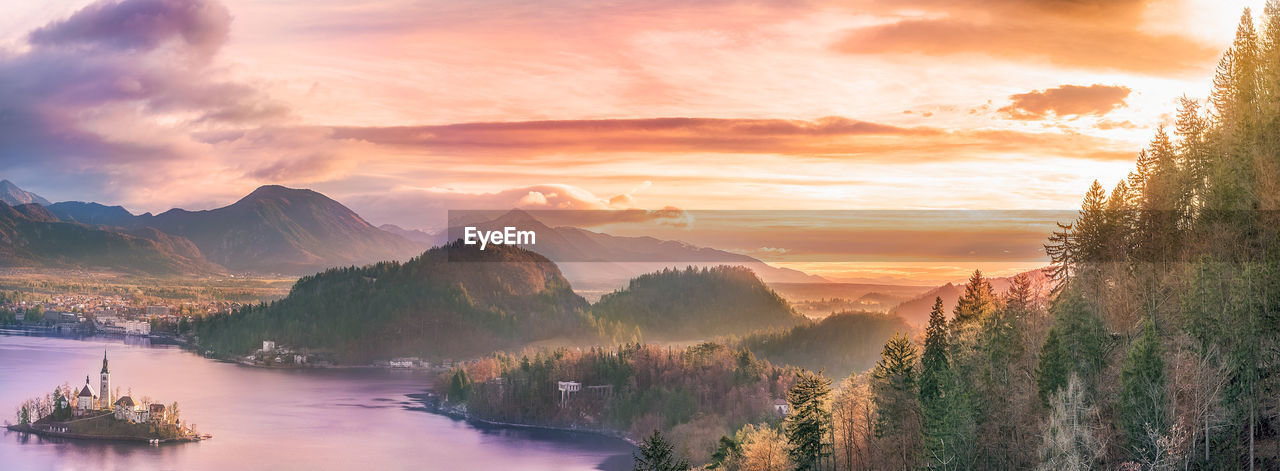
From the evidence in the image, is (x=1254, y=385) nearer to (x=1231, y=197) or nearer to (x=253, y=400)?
(x=1231, y=197)

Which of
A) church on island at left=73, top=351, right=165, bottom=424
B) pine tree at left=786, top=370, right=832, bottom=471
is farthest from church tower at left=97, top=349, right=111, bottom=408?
pine tree at left=786, top=370, right=832, bottom=471

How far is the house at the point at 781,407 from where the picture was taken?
76900mm

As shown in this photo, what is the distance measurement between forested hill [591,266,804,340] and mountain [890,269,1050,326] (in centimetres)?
5049

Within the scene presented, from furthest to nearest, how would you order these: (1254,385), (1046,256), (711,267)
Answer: (711,267) < (1046,256) < (1254,385)

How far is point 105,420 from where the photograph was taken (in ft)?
298

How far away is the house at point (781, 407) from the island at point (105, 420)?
1885 inches

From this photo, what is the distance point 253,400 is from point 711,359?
51570 mm

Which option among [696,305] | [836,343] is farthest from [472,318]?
[836,343]

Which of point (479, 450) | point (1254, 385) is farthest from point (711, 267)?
point (1254, 385)

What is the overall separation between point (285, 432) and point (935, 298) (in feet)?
199

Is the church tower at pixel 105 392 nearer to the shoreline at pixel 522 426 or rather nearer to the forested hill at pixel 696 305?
the shoreline at pixel 522 426

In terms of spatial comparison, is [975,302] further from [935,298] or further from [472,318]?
[472,318]

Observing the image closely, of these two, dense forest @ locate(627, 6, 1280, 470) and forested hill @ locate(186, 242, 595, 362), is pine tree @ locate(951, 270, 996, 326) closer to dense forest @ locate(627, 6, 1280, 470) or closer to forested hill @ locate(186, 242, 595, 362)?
dense forest @ locate(627, 6, 1280, 470)

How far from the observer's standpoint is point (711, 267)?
19888 centimetres
